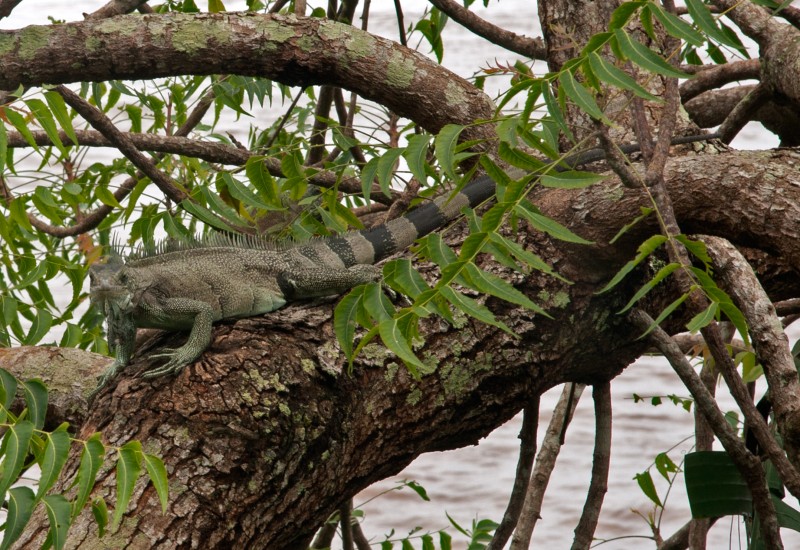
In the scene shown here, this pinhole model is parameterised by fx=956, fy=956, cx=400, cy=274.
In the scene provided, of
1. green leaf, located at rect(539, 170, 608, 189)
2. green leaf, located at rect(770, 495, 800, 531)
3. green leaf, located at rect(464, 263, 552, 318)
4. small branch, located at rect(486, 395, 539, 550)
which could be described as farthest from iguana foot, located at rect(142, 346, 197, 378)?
green leaf, located at rect(770, 495, 800, 531)

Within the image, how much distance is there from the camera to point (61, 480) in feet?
6.67

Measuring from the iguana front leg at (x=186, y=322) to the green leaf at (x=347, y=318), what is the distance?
20.5 inches

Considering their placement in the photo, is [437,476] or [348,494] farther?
[437,476]

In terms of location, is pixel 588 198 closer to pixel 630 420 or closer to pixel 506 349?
pixel 506 349

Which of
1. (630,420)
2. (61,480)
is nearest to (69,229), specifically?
(61,480)

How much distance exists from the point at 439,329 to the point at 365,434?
32 cm

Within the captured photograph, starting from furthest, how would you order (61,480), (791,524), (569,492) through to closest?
(569,492) → (791,524) → (61,480)

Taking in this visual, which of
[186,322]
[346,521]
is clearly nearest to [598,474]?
[346,521]

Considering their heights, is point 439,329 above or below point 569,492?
above

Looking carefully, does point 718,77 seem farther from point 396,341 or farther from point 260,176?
point 396,341

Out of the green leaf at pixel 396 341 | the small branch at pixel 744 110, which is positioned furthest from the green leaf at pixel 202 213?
the small branch at pixel 744 110

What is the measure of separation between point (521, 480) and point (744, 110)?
1.38 metres

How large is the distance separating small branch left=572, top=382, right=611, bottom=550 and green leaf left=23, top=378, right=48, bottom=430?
63.1 inches

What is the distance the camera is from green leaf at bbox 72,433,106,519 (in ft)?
5.44
